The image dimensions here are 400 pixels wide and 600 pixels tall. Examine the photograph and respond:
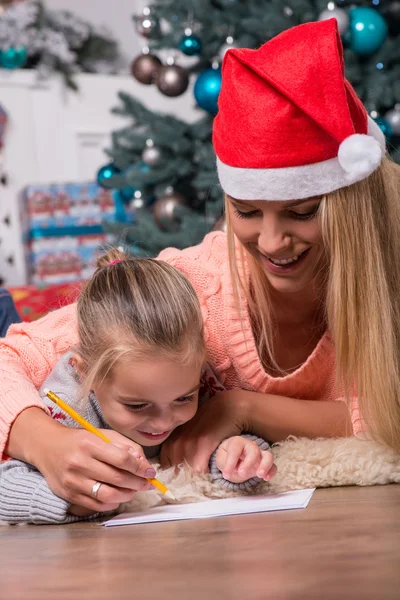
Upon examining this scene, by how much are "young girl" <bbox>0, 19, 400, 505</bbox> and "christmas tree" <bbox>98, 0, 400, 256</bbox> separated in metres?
1.07

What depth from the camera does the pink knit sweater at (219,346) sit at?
1.42 m

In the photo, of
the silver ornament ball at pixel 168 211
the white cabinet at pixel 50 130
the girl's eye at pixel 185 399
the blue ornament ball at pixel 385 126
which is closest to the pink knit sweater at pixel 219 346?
the girl's eye at pixel 185 399

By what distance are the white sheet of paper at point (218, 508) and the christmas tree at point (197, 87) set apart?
4.77ft

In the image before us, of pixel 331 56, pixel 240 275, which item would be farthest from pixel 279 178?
pixel 240 275

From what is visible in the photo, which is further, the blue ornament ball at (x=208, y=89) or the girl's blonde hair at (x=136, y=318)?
the blue ornament ball at (x=208, y=89)

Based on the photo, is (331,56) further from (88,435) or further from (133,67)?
(133,67)

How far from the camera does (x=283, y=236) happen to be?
1.23 meters

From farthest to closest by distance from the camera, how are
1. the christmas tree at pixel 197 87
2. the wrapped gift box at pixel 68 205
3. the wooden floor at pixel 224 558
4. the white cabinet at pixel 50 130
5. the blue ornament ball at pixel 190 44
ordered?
1. the white cabinet at pixel 50 130
2. the wrapped gift box at pixel 68 205
3. the blue ornament ball at pixel 190 44
4. the christmas tree at pixel 197 87
5. the wooden floor at pixel 224 558

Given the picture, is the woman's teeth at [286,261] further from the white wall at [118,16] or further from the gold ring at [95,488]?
the white wall at [118,16]

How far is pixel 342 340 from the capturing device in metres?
1.32

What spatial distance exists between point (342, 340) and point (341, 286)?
0.30 ft

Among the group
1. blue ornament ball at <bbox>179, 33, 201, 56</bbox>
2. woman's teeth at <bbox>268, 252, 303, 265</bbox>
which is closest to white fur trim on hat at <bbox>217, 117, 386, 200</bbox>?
woman's teeth at <bbox>268, 252, 303, 265</bbox>

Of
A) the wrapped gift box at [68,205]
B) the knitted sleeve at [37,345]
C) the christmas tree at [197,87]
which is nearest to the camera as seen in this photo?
the knitted sleeve at [37,345]

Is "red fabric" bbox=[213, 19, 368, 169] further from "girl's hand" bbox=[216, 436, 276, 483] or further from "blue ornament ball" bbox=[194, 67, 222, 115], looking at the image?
"blue ornament ball" bbox=[194, 67, 222, 115]
